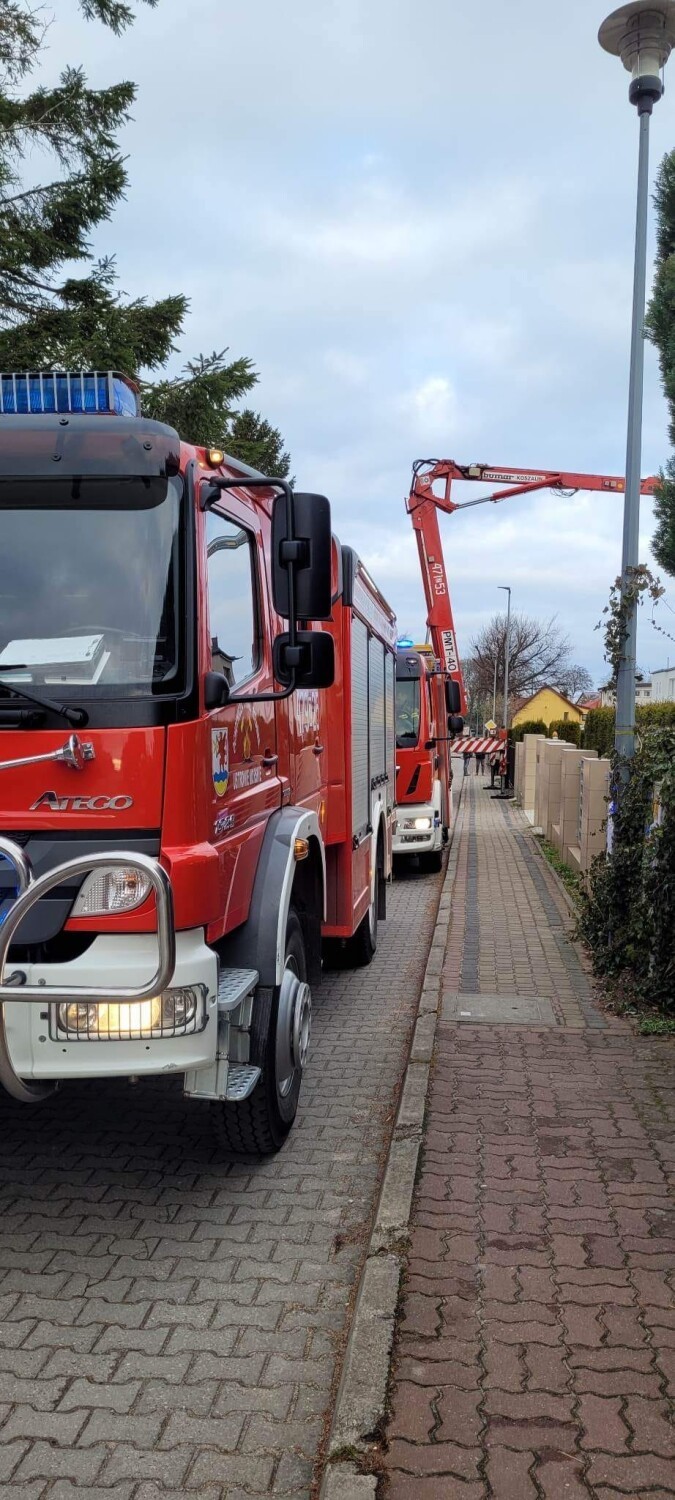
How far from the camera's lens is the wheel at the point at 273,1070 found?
415cm

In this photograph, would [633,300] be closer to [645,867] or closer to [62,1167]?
[645,867]

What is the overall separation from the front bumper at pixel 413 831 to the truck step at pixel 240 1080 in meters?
9.56

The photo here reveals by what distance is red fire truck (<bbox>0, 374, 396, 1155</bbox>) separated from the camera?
339 centimetres

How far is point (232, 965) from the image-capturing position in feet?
13.6

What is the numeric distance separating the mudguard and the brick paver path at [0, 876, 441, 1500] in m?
0.92

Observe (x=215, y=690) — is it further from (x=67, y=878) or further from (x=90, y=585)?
(x=67, y=878)

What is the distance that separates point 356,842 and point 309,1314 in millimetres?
3812

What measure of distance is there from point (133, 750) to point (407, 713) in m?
10.4

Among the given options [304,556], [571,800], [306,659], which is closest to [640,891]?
[306,659]

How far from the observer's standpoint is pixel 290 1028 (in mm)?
4504

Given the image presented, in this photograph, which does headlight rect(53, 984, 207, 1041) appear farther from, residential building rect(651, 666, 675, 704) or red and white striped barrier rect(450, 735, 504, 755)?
residential building rect(651, 666, 675, 704)

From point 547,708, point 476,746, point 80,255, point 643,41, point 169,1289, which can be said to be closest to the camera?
point 169,1289

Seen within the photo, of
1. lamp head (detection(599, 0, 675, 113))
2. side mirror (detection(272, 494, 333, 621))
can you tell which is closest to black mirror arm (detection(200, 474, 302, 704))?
side mirror (detection(272, 494, 333, 621))

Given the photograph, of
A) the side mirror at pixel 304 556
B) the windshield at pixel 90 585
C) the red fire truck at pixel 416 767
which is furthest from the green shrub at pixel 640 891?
the red fire truck at pixel 416 767
